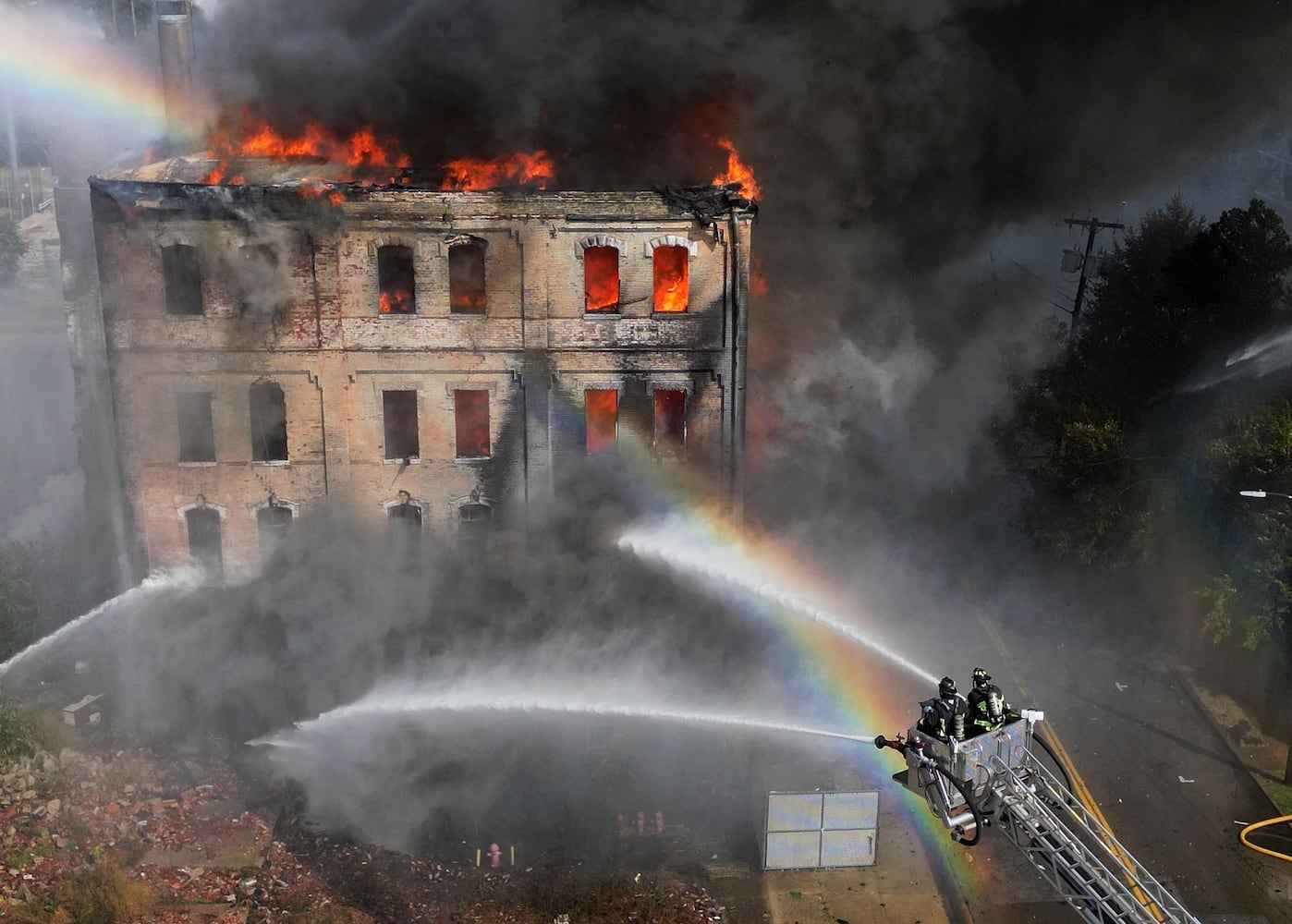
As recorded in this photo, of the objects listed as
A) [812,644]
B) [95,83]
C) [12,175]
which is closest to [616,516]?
[812,644]

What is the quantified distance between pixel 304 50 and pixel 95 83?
10.9m

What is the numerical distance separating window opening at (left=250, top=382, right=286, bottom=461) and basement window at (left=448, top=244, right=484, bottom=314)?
364 centimetres

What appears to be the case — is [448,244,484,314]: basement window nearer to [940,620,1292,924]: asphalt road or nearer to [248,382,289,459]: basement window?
[248,382,289,459]: basement window

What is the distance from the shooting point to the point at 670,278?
21.2m

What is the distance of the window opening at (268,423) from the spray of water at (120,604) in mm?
2726

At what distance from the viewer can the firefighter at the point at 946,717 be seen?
9.74m

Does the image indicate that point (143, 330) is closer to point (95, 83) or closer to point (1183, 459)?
point (95, 83)

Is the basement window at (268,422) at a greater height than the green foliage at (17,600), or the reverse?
the basement window at (268,422)

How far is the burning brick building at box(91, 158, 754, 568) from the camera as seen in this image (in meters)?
20.1

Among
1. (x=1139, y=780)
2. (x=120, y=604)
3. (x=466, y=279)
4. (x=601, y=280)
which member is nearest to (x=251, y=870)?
(x=120, y=604)

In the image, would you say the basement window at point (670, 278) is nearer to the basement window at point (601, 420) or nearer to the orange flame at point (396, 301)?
the basement window at point (601, 420)

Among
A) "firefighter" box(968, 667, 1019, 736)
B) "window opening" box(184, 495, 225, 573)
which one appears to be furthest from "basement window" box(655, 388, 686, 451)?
"firefighter" box(968, 667, 1019, 736)

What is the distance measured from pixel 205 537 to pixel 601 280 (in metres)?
8.96

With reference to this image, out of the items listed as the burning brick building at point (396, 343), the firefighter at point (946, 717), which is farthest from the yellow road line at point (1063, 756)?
the burning brick building at point (396, 343)
